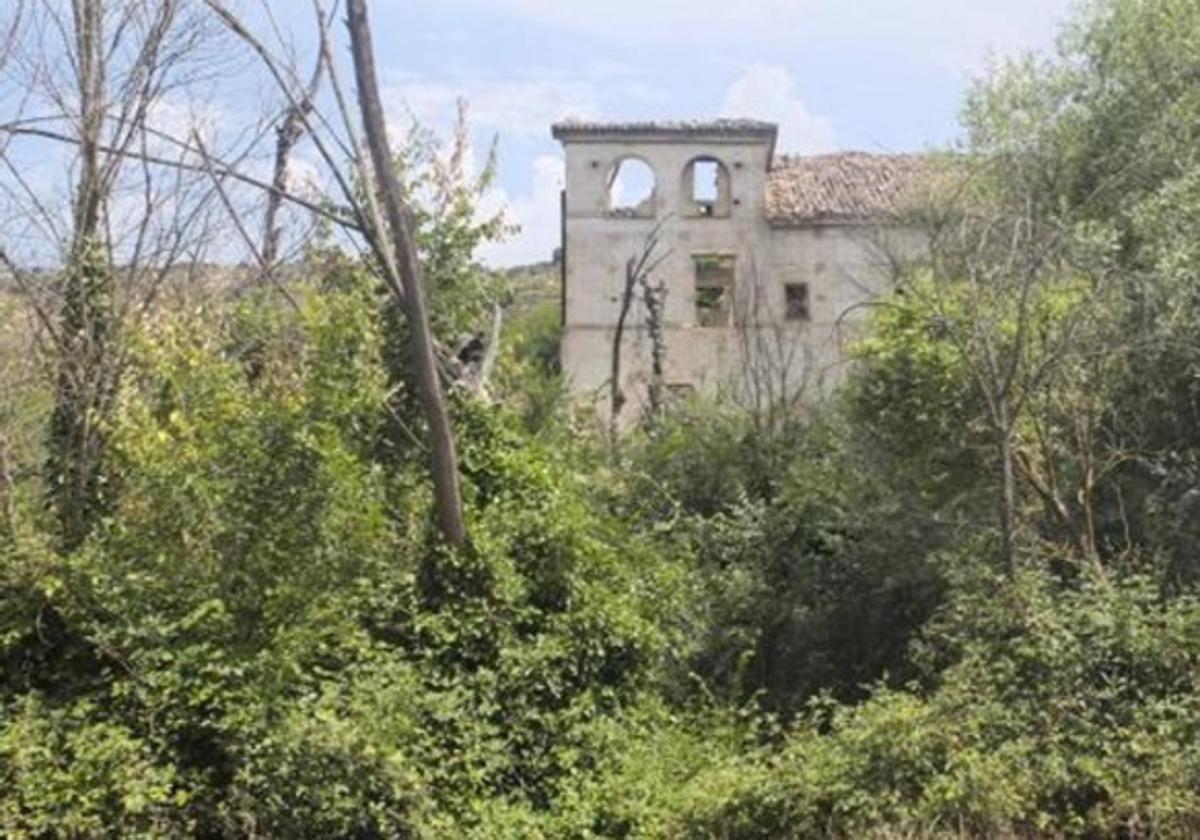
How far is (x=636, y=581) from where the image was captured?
546 inches

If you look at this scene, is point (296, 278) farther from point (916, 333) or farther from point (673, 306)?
point (673, 306)

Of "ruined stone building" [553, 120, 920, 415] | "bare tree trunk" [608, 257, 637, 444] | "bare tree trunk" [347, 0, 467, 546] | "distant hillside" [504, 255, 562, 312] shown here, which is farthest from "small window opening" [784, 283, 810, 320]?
"bare tree trunk" [347, 0, 467, 546]

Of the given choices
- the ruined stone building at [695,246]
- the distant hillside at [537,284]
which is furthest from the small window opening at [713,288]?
the distant hillside at [537,284]

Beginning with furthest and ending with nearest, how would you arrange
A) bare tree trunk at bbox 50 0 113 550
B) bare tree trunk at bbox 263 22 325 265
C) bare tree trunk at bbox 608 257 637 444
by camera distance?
bare tree trunk at bbox 608 257 637 444 < bare tree trunk at bbox 263 22 325 265 < bare tree trunk at bbox 50 0 113 550

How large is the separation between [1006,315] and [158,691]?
861 cm

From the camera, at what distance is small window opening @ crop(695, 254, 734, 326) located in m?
34.2

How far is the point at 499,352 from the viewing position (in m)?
16.2

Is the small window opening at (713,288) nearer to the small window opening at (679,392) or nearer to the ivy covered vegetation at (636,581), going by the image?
the small window opening at (679,392)

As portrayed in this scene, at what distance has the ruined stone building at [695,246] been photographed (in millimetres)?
33500

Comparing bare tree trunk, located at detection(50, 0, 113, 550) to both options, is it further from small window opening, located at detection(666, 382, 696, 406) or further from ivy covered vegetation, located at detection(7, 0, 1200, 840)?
small window opening, located at detection(666, 382, 696, 406)

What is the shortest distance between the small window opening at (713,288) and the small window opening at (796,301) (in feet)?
4.62

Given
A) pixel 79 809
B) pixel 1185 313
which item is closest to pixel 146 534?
pixel 79 809

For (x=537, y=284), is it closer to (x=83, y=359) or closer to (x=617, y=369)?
(x=617, y=369)

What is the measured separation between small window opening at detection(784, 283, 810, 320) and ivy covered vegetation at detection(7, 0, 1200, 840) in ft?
54.1
